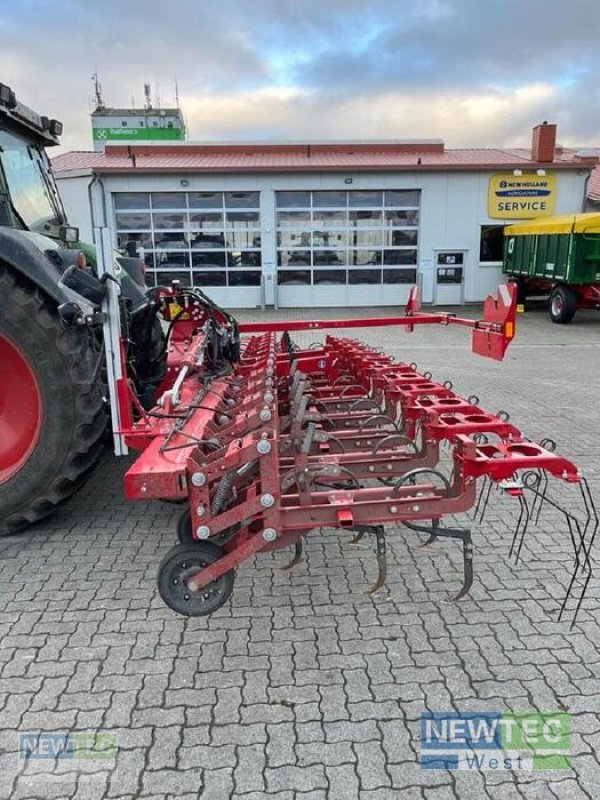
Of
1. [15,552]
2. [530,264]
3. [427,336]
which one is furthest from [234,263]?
[15,552]

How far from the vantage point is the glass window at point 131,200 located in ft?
50.8

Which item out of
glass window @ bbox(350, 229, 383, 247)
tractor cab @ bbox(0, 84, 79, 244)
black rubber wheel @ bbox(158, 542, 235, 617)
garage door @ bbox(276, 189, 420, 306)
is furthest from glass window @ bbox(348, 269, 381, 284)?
black rubber wheel @ bbox(158, 542, 235, 617)

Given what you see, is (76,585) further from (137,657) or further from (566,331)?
(566,331)

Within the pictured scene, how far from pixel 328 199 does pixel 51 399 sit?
45.1ft

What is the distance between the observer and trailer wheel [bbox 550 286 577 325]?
13156 millimetres

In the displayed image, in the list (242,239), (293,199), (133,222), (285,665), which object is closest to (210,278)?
(242,239)

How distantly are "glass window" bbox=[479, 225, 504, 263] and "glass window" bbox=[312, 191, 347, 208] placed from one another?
3.85 meters

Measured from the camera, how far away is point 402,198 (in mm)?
15898

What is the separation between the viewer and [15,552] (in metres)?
3.31

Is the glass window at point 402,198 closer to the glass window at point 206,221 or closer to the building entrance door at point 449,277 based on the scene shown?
the building entrance door at point 449,277

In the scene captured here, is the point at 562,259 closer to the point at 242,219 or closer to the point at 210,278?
the point at 242,219

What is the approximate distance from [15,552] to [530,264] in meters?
13.6

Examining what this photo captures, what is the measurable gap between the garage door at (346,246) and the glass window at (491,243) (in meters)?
1.80

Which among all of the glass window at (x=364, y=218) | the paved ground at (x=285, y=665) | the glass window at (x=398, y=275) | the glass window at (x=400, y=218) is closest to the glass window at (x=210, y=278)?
the glass window at (x=364, y=218)
